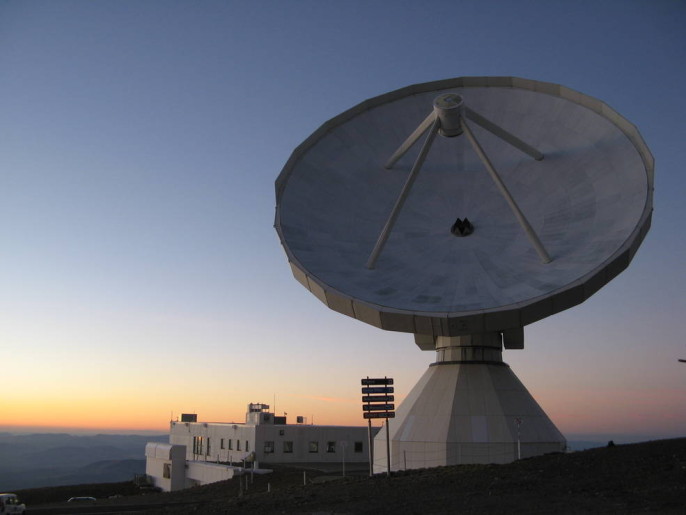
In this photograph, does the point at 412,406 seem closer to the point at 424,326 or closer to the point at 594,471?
the point at 424,326

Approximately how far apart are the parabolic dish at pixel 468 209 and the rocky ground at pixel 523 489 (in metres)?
5.48

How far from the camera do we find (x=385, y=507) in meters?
20.1

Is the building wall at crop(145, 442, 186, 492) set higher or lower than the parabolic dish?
lower

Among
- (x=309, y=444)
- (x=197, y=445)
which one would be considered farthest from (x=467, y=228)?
(x=197, y=445)

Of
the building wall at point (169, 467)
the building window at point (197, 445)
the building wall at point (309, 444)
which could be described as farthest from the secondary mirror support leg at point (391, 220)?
the building window at point (197, 445)

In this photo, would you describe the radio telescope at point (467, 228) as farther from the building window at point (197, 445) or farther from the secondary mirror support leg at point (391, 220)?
the building window at point (197, 445)

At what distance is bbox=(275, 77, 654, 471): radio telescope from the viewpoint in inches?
1056

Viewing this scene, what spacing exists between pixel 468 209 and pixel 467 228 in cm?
203

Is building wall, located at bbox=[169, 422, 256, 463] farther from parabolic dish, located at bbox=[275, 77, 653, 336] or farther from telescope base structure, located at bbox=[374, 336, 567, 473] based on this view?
parabolic dish, located at bbox=[275, 77, 653, 336]

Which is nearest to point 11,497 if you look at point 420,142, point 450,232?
point 450,232

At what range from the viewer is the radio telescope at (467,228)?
26828mm

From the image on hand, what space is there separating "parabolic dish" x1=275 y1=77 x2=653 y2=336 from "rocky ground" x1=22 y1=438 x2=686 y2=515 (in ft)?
18.0

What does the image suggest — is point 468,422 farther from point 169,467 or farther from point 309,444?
point 309,444

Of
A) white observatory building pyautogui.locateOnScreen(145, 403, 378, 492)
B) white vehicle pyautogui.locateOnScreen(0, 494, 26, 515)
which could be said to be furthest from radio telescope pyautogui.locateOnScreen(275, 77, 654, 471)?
white observatory building pyautogui.locateOnScreen(145, 403, 378, 492)
